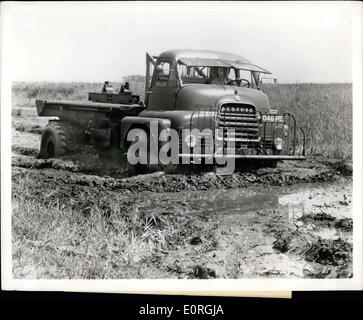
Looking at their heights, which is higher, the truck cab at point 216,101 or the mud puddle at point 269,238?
the truck cab at point 216,101

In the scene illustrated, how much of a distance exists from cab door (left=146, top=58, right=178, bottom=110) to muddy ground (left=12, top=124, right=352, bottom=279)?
126cm

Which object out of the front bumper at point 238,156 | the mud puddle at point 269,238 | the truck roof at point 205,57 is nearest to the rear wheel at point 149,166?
the front bumper at point 238,156

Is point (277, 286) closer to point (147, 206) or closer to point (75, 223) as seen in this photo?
point (147, 206)

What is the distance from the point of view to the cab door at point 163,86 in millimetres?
10062

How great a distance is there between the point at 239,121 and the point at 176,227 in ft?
6.71

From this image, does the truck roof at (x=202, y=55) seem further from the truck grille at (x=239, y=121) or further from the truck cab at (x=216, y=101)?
the truck grille at (x=239, y=121)

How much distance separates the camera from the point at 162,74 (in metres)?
10.2

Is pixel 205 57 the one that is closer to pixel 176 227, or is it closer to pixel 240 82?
pixel 240 82

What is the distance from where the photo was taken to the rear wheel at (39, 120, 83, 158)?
11.1 m

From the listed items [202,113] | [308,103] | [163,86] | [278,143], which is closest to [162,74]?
[163,86]

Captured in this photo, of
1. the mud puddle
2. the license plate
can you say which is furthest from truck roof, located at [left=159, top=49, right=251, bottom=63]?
the mud puddle

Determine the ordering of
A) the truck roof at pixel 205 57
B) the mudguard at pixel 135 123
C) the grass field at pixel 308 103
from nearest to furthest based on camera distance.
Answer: the mudguard at pixel 135 123 < the grass field at pixel 308 103 < the truck roof at pixel 205 57

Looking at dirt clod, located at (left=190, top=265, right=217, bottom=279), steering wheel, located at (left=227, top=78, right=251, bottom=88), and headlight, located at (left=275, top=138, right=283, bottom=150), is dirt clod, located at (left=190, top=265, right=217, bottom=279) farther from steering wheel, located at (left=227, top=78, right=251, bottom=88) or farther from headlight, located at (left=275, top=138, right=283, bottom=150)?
steering wheel, located at (left=227, top=78, right=251, bottom=88)

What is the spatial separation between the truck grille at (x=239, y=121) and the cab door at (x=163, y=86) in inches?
31.2
